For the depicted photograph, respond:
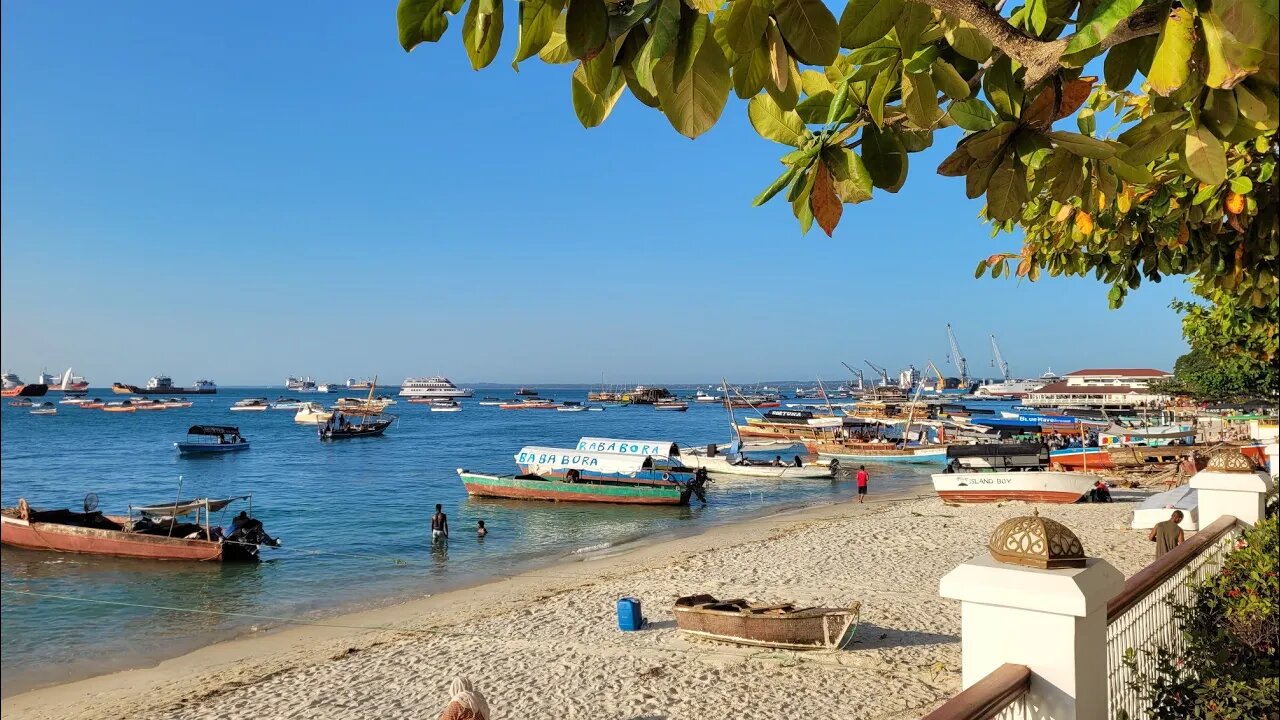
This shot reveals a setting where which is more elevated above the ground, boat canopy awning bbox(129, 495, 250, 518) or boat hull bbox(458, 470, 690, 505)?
boat canopy awning bbox(129, 495, 250, 518)

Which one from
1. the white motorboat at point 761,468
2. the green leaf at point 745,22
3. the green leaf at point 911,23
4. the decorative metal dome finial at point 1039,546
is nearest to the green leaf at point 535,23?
the green leaf at point 745,22

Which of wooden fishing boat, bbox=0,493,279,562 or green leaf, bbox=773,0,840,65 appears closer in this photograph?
green leaf, bbox=773,0,840,65

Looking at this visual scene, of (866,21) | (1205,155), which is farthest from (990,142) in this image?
(866,21)

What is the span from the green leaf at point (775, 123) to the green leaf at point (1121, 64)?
0.76 metres

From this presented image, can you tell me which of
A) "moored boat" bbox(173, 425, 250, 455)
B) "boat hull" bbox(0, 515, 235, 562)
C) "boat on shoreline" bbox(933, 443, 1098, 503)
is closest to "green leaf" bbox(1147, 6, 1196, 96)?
"boat hull" bbox(0, 515, 235, 562)

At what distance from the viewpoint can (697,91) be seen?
4.21ft

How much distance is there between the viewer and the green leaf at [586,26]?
4.01 ft

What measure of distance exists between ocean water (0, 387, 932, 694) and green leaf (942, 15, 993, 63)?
15432 mm

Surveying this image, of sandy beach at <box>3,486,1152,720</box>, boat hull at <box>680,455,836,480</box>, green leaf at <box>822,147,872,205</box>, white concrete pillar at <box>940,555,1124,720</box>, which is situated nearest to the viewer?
green leaf at <box>822,147,872,205</box>

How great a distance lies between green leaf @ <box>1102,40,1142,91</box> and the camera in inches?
68.6

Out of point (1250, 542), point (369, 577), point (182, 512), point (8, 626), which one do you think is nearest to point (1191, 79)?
point (1250, 542)

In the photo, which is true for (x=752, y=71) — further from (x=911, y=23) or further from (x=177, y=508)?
(x=177, y=508)

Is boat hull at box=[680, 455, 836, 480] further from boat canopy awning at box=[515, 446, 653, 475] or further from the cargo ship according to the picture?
the cargo ship

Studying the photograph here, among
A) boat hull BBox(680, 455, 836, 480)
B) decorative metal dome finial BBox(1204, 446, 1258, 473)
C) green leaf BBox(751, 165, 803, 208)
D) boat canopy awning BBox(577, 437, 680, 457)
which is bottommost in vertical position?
boat hull BBox(680, 455, 836, 480)
